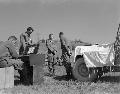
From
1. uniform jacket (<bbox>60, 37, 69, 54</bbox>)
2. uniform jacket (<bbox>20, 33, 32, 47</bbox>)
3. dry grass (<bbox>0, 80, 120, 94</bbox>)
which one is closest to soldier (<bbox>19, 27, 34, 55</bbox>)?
uniform jacket (<bbox>20, 33, 32, 47</bbox>)

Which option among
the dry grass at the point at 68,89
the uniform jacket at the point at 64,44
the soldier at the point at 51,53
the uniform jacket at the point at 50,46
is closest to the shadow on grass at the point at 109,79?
the dry grass at the point at 68,89

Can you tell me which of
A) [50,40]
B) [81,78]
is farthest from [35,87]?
[50,40]

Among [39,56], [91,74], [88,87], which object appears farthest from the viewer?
[91,74]

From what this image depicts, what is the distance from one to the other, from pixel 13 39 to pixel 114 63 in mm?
2989

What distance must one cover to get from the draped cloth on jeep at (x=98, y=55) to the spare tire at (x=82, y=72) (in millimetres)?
245

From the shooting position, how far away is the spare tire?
32.0 feet

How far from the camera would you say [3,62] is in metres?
8.62

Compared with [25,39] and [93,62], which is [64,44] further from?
[93,62]

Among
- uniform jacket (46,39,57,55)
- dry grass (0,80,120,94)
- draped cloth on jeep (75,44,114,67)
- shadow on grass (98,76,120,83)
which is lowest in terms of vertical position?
dry grass (0,80,120,94)

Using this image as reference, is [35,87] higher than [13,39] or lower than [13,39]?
lower

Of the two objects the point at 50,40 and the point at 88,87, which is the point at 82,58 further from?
the point at 50,40

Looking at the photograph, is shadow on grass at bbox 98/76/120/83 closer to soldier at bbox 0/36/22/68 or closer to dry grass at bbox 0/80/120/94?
dry grass at bbox 0/80/120/94

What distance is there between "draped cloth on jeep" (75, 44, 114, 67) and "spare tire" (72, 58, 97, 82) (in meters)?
0.24

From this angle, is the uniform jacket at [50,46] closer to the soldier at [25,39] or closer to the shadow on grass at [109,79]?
the soldier at [25,39]
